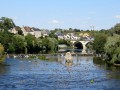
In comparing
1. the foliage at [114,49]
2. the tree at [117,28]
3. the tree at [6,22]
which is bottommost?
the foliage at [114,49]

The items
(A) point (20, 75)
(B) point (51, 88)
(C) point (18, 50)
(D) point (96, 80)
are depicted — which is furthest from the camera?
(C) point (18, 50)

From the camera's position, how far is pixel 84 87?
4769 cm

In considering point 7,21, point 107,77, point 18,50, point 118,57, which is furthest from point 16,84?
point 7,21

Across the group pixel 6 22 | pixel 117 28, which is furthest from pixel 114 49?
pixel 6 22

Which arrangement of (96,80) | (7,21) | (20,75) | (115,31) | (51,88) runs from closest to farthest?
(51,88) < (96,80) < (20,75) < (115,31) < (7,21)

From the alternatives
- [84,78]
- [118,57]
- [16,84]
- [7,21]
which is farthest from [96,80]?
[7,21]

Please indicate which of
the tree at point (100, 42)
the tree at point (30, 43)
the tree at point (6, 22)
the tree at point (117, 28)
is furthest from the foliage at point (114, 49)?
the tree at point (6, 22)

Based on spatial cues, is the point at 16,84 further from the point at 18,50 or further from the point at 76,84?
the point at 18,50

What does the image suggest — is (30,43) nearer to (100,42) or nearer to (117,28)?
(100,42)

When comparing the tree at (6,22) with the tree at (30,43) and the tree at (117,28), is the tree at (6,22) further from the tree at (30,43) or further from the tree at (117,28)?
the tree at (117,28)

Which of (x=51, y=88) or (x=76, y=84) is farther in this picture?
(x=76, y=84)

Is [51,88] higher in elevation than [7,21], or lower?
lower

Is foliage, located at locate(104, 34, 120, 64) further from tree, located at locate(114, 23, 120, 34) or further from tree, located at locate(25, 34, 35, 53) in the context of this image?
tree, located at locate(25, 34, 35, 53)

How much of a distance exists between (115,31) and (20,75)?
4207 centimetres
